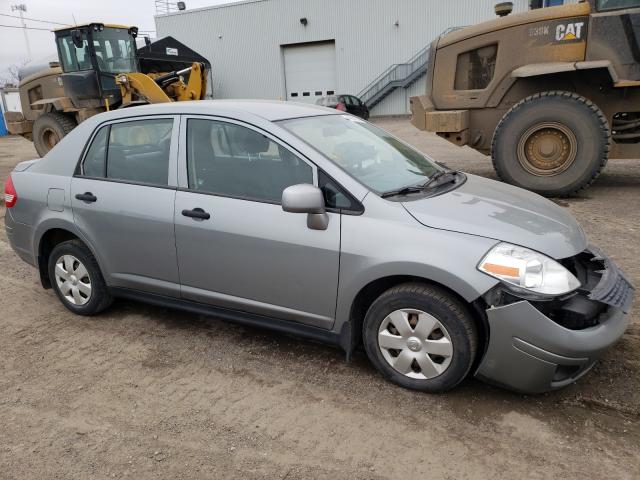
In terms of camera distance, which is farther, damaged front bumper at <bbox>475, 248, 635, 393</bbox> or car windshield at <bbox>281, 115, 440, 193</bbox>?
car windshield at <bbox>281, 115, 440, 193</bbox>

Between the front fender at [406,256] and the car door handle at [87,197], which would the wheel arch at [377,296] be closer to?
the front fender at [406,256]

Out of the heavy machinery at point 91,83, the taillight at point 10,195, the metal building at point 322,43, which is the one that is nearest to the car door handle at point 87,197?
the taillight at point 10,195

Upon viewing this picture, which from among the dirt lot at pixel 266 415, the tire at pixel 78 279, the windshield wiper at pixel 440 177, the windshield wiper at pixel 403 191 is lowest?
the dirt lot at pixel 266 415

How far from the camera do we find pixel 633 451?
8.06 ft

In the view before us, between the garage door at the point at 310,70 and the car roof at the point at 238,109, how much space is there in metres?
26.7

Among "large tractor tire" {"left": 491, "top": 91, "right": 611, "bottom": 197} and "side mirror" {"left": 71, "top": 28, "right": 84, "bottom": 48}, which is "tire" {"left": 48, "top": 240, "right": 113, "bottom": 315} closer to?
"large tractor tire" {"left": 491, "top": 91, "right": 611, "bottom": 197}

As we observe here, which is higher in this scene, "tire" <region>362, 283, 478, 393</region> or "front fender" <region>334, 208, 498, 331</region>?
"front fender" <region>334, 208, 498, 331</region>

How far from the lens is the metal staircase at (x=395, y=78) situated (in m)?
27.4

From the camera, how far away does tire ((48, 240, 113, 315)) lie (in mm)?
4004

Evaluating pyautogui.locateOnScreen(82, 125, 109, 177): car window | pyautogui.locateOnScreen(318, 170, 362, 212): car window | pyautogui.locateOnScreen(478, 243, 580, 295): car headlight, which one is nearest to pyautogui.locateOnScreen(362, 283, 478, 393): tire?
pyautogui.locateOnScreen(478, 243, 580, 295): car headlight

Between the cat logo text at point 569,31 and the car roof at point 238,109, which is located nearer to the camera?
the car roof at point 238,109

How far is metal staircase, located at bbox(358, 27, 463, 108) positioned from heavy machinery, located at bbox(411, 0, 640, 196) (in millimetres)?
20238

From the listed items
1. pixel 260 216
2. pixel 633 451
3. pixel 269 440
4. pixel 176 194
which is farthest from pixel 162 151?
pixel 633 451

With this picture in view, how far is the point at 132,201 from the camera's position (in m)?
3.65
